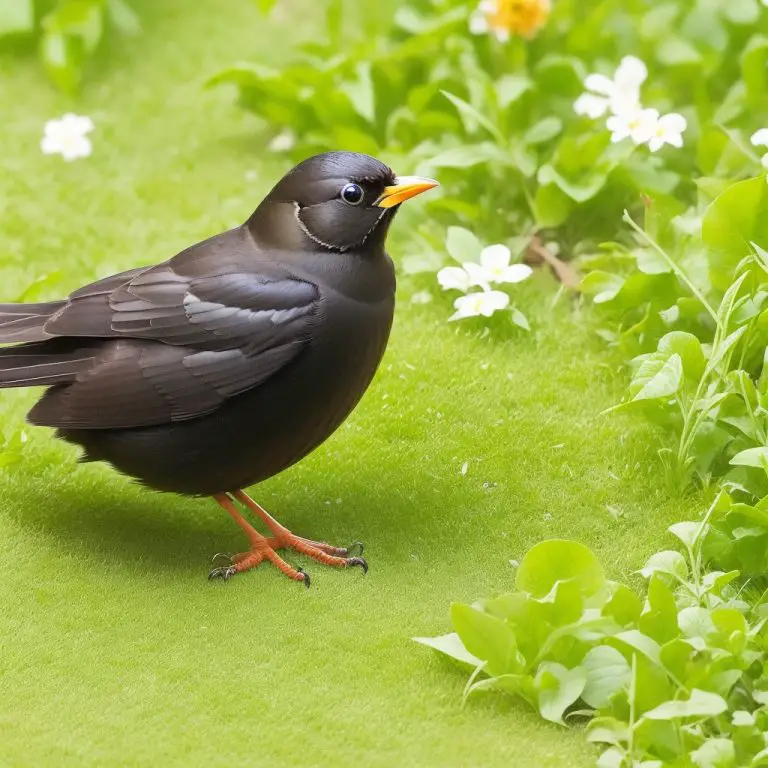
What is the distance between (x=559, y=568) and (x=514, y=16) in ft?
11.2

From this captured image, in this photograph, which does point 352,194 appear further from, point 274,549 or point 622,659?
point 622,659

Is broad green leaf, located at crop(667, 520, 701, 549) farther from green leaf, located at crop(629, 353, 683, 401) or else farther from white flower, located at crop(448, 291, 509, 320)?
white flower, located at crop(448, 291, 509, 320)

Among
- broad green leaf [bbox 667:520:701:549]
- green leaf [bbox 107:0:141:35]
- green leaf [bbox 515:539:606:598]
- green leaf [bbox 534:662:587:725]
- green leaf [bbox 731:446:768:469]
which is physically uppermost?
green leaf [bbox 107:0:141:35]

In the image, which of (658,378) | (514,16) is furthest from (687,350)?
(514,16)

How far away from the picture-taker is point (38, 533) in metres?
4.04

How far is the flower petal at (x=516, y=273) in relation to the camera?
485 centimetres

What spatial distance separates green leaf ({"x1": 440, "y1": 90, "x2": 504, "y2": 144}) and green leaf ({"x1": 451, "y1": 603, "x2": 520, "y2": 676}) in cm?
256

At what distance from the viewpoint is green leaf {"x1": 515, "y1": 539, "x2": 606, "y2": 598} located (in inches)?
130

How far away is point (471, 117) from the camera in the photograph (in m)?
5.66

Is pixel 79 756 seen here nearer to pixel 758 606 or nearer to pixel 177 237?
pixel 758 606

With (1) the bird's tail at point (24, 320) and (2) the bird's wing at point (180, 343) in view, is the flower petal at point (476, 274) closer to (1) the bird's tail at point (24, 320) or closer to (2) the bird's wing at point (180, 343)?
(2) the bird's wing at point (180, 343)

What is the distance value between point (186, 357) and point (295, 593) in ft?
2.61

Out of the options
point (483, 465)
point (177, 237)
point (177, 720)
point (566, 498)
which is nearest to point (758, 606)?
point (566, 498)

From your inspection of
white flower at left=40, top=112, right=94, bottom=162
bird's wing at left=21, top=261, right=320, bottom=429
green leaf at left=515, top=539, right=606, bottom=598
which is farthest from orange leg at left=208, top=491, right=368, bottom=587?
white flower at left=40, top=112, right=94, bottom=162
